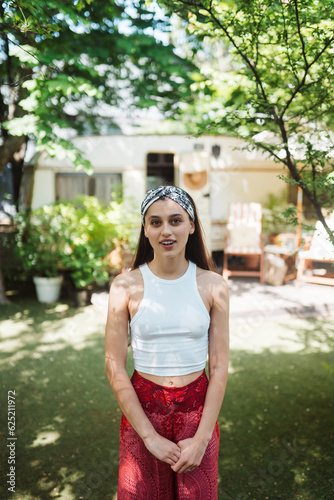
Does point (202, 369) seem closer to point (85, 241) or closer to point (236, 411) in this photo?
point (236, 411)

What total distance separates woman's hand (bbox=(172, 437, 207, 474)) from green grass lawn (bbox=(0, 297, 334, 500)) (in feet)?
4.00

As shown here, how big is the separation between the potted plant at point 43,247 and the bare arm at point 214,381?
17.2ft

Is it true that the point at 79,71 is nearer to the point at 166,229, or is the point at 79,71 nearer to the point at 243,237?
the point at 243,237

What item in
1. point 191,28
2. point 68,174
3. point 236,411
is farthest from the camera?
point 68,174

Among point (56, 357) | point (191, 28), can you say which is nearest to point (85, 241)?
point (56, 357)

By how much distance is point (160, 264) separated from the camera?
1.74 meters

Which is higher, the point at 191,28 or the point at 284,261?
the point at 191,28

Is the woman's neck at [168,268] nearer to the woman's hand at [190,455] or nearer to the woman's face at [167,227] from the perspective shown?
the woman's face at [167,227]

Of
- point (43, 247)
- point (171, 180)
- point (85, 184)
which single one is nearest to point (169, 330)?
point (43, 247)

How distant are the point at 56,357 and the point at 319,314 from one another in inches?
155

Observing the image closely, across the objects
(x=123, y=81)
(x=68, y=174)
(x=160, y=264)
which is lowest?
(x=160, y=264)

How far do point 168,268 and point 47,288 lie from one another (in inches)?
222

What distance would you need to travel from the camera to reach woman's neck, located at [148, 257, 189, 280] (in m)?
1.73

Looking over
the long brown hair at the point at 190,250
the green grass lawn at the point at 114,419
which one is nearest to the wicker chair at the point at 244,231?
the green grass lawn at the point at 114,419
